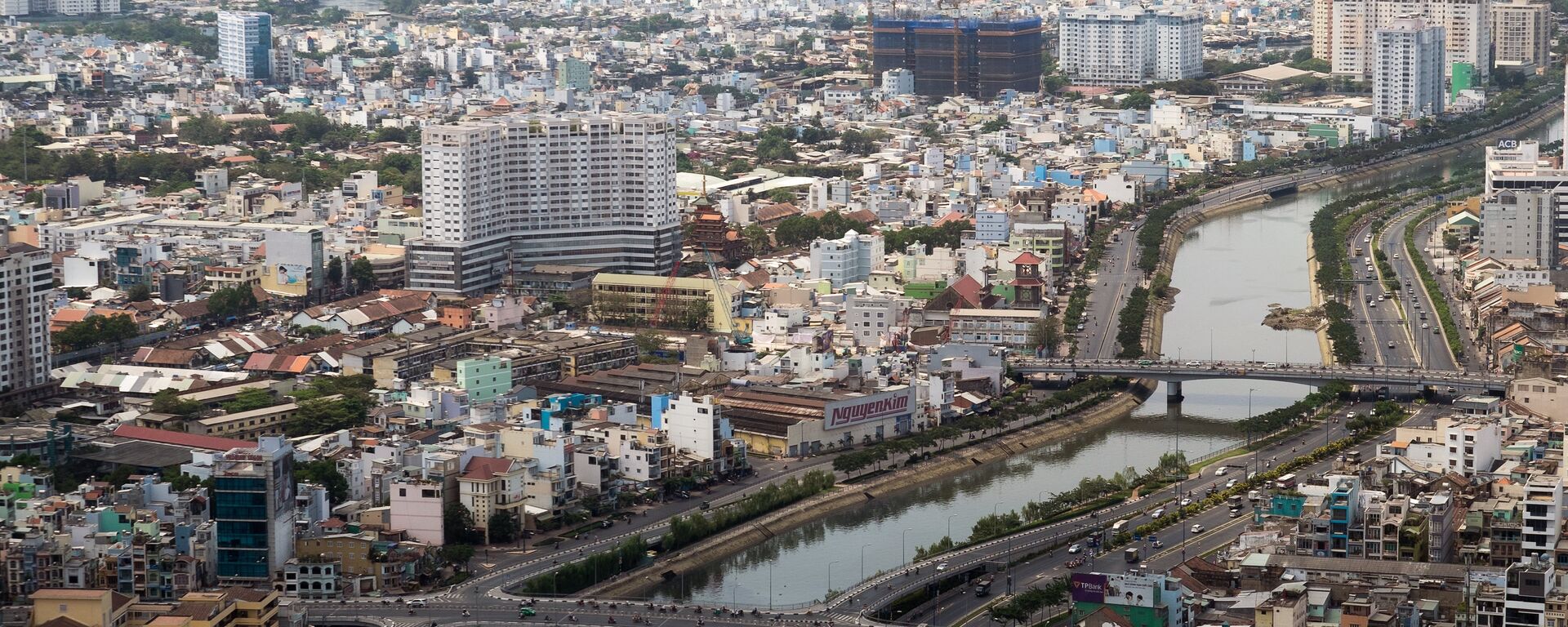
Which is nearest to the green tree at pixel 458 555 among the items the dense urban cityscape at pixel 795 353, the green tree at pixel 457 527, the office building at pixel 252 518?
the dense urban cityscape at pixel 795 353

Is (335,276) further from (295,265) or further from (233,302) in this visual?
(233,302)

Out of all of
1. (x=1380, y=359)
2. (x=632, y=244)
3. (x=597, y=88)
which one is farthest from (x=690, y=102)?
(x=1380, y=359)

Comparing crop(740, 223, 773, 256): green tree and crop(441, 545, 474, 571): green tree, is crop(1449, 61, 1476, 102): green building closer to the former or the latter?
crop(740, 223, 773, 256): green tree

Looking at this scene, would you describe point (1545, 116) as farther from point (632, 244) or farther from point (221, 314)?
point (221, 314)

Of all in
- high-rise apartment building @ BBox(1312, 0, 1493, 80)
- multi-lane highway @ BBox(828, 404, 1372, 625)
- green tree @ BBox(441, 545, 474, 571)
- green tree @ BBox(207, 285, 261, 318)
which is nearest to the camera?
multi-lane highway @ BBox(828, 404, 1372, 625)

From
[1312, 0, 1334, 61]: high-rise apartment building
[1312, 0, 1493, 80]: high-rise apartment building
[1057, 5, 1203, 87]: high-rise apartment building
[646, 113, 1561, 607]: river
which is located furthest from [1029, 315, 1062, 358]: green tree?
[1312, 0, 1334, 61]: high-rise apartment building

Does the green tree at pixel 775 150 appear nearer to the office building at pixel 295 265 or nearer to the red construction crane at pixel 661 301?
the office building at pixel 295 265
